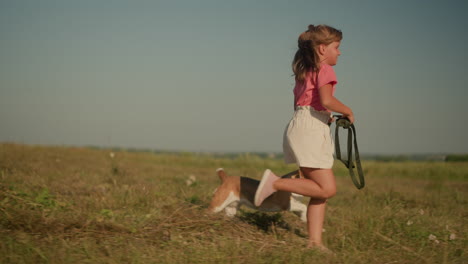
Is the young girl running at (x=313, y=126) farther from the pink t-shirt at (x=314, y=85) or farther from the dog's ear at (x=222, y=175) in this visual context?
the dog's ear at (x=222, y=175)

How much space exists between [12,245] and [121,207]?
5.06 ft

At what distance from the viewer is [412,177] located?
37.9 feet

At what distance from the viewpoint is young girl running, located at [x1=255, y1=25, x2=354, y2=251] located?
3406 millimetres

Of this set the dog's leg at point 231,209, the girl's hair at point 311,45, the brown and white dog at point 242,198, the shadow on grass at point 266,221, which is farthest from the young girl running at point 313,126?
the shadow on grass at point 266,221

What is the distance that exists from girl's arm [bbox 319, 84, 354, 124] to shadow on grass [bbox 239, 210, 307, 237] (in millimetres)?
1289

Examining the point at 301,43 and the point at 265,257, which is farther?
the point at 301,43

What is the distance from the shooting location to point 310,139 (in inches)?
135

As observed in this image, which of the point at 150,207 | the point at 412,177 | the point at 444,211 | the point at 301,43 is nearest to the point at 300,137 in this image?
the point at 301,43

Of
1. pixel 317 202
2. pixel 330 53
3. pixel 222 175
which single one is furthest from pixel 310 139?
A: pixel 222 175

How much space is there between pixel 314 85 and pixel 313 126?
35cm

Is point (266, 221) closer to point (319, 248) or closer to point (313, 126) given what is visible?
point (319, 248)

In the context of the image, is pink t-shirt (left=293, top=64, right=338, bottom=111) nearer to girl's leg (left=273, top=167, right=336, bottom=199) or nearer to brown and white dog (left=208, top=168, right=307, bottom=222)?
girl's leg (left=273, top=167, right=336, bottom=199)

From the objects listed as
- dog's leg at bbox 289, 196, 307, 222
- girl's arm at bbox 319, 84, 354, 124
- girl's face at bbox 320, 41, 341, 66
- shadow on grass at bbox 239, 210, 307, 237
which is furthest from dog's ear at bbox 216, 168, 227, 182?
girl's face at bbox 320, 41, 341, 66

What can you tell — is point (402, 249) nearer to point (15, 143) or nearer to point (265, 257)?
point (265, 257)
